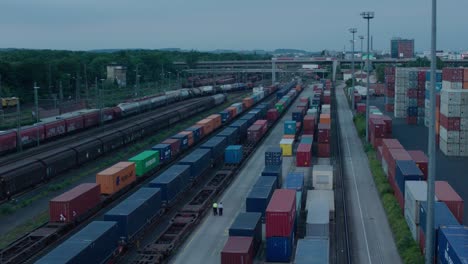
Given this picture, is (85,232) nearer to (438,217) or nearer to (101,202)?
(101,202)

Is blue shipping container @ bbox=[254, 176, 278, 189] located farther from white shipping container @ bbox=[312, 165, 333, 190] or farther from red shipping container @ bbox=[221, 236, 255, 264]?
red shipping container @ bbox=[221, 236, 255, 264]

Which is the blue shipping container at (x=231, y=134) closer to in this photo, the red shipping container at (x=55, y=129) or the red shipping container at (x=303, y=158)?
the red shipping container at (x=303, y=158)

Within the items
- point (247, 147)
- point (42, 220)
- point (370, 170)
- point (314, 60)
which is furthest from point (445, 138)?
point (314, 60)

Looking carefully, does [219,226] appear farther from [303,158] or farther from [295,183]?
[303,158]

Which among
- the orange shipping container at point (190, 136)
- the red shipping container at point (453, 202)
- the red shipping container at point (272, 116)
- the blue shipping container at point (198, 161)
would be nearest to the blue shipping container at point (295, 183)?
the blue shipping container at point (198, 161)

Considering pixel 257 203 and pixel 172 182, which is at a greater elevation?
pixel 172 182

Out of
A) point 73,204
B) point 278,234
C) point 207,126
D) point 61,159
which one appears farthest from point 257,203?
point 207,126

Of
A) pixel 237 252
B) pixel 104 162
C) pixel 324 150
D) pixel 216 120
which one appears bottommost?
pixel 104 162
